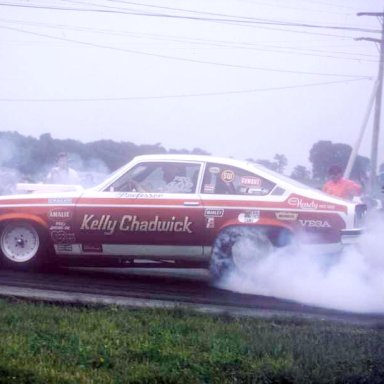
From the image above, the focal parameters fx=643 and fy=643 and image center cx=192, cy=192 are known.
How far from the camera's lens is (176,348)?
4855mm

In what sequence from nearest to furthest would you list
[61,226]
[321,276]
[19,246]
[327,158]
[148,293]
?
[148,293], [321,276], [61,226], [19,246], [327,158]

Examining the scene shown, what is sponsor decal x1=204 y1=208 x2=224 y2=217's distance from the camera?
25.8ft

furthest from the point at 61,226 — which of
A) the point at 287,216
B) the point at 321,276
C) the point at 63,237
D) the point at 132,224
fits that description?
the point at 321,276

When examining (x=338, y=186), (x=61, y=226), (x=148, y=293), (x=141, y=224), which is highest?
(x=338, y=186)

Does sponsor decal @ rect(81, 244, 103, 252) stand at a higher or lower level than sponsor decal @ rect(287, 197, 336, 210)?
A: lower

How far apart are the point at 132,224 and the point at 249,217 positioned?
1.43 meters

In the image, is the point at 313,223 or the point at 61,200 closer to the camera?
the point at 313,223

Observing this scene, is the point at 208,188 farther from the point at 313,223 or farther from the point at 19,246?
the point at 19,246

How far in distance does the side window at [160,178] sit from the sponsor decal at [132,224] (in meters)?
0.40

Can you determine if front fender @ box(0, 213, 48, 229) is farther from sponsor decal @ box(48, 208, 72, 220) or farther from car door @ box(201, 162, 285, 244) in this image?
car door @ box(201, 162, 285, 244)

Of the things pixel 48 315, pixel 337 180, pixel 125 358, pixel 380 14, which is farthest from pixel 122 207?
pixel 380 14

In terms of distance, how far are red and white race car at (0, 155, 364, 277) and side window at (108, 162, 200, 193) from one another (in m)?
0.01

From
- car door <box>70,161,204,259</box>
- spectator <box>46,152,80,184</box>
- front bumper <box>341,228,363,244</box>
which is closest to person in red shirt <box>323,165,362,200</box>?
front bumper <box>341,228,363,244</box>

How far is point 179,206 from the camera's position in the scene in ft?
25.9
